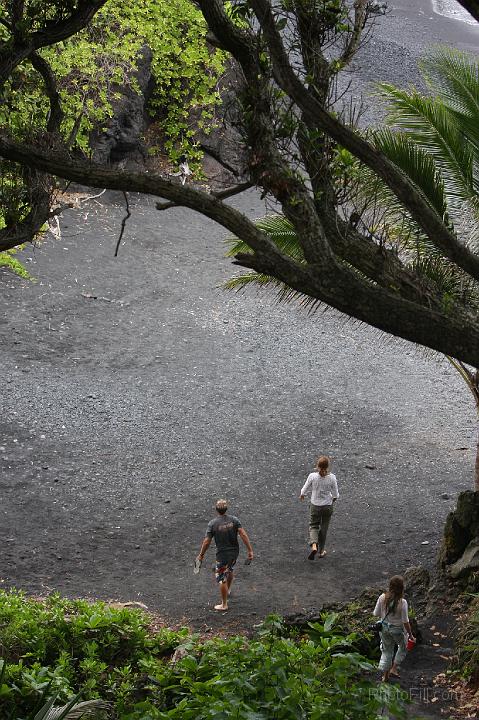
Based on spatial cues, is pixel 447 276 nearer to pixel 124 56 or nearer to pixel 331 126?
pixel 331 126

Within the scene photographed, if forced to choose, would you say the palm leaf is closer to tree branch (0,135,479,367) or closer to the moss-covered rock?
the moss-covered rock

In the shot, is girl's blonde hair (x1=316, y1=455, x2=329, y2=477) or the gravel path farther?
the gravel path

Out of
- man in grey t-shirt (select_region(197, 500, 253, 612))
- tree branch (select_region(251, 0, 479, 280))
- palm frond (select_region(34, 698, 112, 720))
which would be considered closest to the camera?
palm frond (select_region(34, 698, 112, 720))

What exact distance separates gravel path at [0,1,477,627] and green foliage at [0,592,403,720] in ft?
6.07

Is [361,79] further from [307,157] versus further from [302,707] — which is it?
[302,707]

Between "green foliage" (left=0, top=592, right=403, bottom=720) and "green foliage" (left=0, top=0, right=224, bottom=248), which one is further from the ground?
"green foliage" (left=0, top=0, right=224, bottom=248)

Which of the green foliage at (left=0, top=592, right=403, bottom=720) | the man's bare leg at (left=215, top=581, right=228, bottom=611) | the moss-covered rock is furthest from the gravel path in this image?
the green foliage at (left=0, top=592, right=403, bottom=720)

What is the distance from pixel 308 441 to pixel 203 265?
900 cm

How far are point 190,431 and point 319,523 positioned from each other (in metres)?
4.45

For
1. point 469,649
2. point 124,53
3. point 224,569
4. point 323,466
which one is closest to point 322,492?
point 323,466

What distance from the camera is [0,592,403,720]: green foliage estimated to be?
489 centimetres

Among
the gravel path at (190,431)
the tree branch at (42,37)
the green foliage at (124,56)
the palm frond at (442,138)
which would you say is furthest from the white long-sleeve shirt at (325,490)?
the green foliage at (124,56)

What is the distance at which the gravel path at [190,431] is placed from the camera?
37.0 ft

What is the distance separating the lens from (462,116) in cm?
1119
